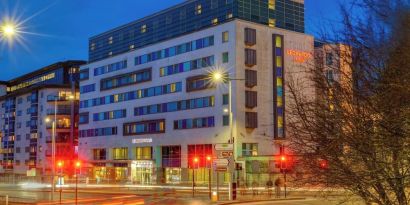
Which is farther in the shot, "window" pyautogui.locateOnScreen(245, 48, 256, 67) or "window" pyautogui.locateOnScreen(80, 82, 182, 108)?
"window" pyautogui.locateOnScreen(80, 82, 182, 108)

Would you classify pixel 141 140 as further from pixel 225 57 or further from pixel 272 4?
pixel 272 4

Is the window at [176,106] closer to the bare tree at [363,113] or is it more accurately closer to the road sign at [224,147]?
the road sign at [224,147]

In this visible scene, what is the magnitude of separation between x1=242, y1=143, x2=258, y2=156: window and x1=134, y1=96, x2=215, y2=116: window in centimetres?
778

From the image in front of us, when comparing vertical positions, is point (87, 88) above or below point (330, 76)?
above

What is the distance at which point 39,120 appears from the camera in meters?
126

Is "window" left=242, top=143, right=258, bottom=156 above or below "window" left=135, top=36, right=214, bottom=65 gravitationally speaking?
below

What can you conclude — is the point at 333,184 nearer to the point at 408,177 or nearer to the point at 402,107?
the point at 408,177

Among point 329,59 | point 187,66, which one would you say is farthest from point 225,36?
point 329,59

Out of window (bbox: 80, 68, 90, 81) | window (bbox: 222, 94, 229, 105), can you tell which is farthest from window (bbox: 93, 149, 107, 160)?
window (bbox: 222, 94, 229, 105)

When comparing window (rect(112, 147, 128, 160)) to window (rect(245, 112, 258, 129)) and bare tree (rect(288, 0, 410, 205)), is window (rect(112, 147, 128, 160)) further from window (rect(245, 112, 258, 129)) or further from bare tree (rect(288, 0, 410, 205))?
bare tree (rect(288, 0, 410, 205))

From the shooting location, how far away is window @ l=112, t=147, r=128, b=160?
9825 centimetres

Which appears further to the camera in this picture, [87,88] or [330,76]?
[87,88]

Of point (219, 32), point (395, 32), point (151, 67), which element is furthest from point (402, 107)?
point (151, 67)

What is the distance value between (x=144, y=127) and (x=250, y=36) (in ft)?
82.2
